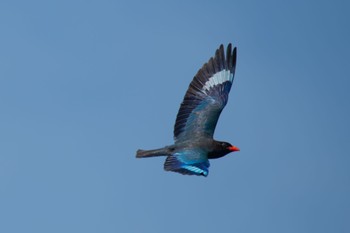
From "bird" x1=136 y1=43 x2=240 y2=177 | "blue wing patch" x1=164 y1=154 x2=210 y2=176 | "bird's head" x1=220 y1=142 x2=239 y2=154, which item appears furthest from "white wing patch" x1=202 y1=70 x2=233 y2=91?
"blue wing patch" x1=164 y1=154 x2=210 y2=176

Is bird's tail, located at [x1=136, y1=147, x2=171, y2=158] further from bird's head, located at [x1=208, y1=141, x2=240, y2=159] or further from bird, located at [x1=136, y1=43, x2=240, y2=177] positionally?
bird's head, located at [x1=208, y1=141, x2=240, y2=159]

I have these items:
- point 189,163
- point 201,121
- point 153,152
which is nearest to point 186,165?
point 189,163

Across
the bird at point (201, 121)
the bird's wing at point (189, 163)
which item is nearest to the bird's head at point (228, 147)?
the bird at point (201, 121)

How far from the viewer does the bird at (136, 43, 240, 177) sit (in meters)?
26.6

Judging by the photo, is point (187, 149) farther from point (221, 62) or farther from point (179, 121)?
point (221, 62)

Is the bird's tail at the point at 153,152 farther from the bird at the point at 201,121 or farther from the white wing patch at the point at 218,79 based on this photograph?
the white wing patch at the point at 218,79

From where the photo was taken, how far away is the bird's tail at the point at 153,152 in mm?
27703

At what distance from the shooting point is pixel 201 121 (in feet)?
96.2

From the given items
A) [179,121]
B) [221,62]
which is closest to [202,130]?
[179,121]

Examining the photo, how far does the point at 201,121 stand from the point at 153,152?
7.63 ft

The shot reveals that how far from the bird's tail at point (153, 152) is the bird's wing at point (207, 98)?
102 centimetres

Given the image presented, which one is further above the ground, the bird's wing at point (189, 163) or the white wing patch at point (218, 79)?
the white wing patch at point (218, 79)

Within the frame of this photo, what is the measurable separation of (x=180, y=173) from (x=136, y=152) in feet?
11.7

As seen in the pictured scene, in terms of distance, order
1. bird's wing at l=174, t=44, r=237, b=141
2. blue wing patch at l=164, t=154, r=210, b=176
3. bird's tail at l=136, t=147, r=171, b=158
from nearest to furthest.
→ blue wing patch at l=164, t=154, r=210, b=176 → bird's tail at l=136, t=147, r=171, b=158 → bird's wing at l=174, t=44, r=237, b=141
